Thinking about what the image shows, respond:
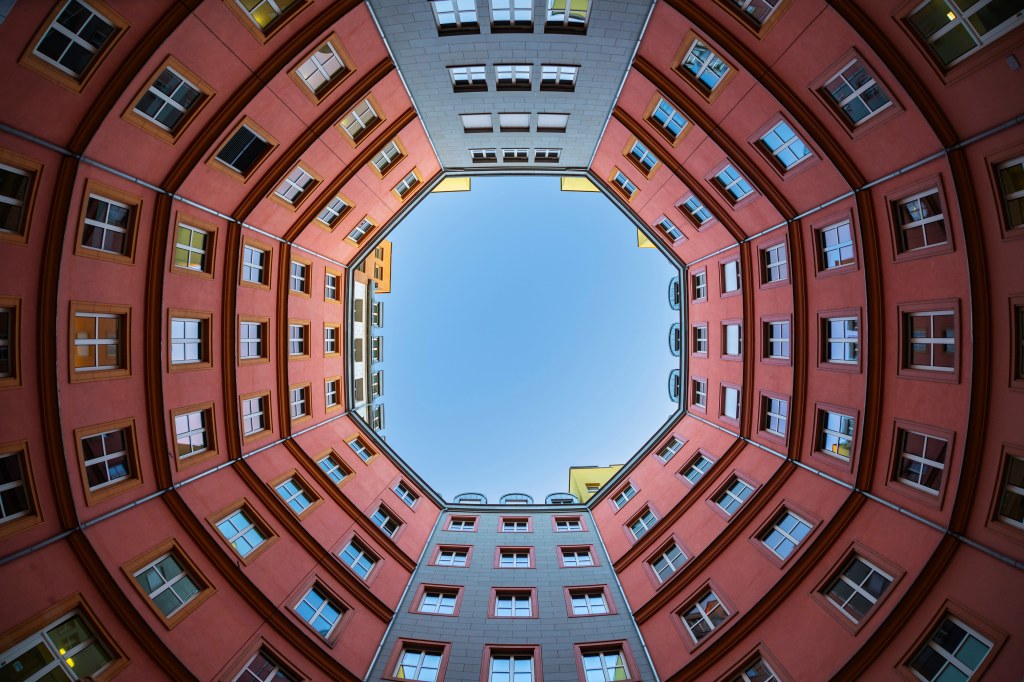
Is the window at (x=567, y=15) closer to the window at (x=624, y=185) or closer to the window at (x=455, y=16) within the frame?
the window at (x=455, y=16)

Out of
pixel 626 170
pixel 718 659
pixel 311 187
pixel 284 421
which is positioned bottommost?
pixel 718 659

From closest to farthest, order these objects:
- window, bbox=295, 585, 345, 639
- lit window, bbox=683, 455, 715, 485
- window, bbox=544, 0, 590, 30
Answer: window, bbox=295, 585, 345, 639, window, bbox=544, 0, 590, 30, lit window, bbox=683, 455, 715, 485

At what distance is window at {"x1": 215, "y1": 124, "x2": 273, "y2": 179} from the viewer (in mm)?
19328

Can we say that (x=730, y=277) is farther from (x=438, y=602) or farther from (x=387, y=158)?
(x=438, y=602)

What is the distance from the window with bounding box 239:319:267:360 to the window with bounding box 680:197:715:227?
23.9m

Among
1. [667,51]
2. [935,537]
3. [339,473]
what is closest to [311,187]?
[339,473]

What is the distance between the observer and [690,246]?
3061cm

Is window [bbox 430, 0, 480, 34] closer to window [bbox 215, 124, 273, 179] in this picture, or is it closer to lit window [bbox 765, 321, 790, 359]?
window [bbox 215, 124, 273, 179]

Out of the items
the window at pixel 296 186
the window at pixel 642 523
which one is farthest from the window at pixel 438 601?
the window at pixel 296 186

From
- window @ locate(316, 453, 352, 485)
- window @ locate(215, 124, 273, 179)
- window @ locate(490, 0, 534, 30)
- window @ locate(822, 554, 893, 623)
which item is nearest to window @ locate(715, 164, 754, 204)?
window @ locate(490, 0, 534, 30)

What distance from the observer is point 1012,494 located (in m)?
13.2

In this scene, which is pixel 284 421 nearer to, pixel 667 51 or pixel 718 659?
pixel 718 659

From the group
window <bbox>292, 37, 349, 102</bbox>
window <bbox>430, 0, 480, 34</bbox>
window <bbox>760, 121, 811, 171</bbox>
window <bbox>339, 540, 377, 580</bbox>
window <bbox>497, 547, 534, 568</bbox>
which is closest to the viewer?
window <bbox>760, 121, 811, 171</bbox>

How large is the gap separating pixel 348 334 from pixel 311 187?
39.4ft
